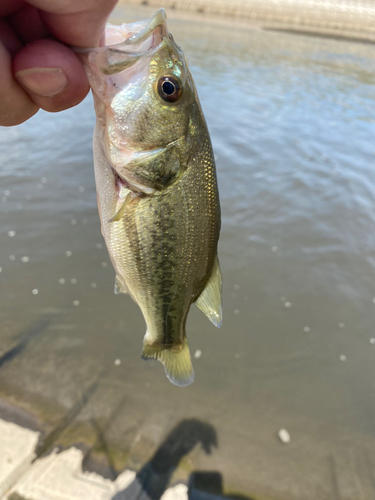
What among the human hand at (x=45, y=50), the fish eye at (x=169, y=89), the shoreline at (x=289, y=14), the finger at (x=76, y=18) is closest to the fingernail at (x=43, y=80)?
the human hand at (x=45, y=50)

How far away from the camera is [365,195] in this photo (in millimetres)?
7645

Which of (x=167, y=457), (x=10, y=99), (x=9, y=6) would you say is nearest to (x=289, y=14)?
(x=9, y=6)

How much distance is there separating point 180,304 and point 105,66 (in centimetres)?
126

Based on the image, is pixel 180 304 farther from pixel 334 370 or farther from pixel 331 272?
pixel 331 272

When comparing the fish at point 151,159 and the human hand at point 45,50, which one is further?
the fish at point 151,159

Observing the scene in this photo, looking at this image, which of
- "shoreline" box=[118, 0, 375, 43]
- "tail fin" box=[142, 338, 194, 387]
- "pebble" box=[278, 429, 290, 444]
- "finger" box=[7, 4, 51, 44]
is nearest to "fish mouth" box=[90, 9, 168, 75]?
"finger" box=[7, 4, 51, 44]

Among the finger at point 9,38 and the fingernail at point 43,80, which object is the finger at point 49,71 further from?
→ the finger at point 9,38

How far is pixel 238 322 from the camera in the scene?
4.82 m

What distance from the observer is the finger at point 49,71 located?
51.1 inches

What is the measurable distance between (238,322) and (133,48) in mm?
4026

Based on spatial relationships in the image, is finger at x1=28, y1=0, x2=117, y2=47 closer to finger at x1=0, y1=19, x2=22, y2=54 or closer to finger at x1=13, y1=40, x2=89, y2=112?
finger at x1=13, y1=40, x2=89, y2=112

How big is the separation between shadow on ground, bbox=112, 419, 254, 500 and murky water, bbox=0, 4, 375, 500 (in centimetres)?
8

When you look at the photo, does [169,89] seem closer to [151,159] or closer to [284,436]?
[151,159]

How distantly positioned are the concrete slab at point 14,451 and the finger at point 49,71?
10.2 ft
